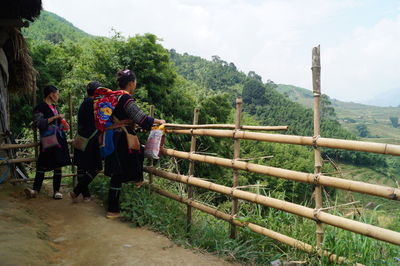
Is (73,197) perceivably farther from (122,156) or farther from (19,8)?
(19,8)

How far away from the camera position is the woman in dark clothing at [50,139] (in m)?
4.39

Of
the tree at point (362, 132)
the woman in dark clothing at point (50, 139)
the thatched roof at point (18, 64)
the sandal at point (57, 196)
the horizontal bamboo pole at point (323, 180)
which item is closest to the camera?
the horizontal bamboo pole at point (323, 180)

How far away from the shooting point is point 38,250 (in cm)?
295

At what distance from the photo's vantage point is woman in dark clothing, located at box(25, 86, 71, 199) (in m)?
4.39

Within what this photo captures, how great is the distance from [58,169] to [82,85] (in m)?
8.03

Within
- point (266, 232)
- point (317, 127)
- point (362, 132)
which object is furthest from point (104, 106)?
point (362, 132)

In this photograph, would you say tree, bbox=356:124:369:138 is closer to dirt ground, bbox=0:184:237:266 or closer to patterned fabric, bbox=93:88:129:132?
patterned fabric, bbox=93:88:129:132

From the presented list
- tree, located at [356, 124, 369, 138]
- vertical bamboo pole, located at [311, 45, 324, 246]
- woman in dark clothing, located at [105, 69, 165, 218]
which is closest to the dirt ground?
woman in dark clothing, located at [105, 69, 165, 218]

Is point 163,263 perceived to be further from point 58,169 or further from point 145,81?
point 145,81

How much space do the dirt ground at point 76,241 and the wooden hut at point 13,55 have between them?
1345mm

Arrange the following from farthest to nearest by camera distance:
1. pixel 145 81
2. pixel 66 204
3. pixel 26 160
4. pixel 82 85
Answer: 1. pixel 145 81
2. pixel 82 85
3. pixel 26 160
4. pixel 66 204

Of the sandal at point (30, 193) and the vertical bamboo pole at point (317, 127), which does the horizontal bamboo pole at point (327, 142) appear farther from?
the sandal at point (30, 193)

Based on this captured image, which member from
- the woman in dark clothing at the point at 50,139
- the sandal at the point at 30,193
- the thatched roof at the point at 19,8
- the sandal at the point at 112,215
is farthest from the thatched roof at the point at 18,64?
the sandal at the point at 112,215

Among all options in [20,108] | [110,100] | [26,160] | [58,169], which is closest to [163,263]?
[110,100]
